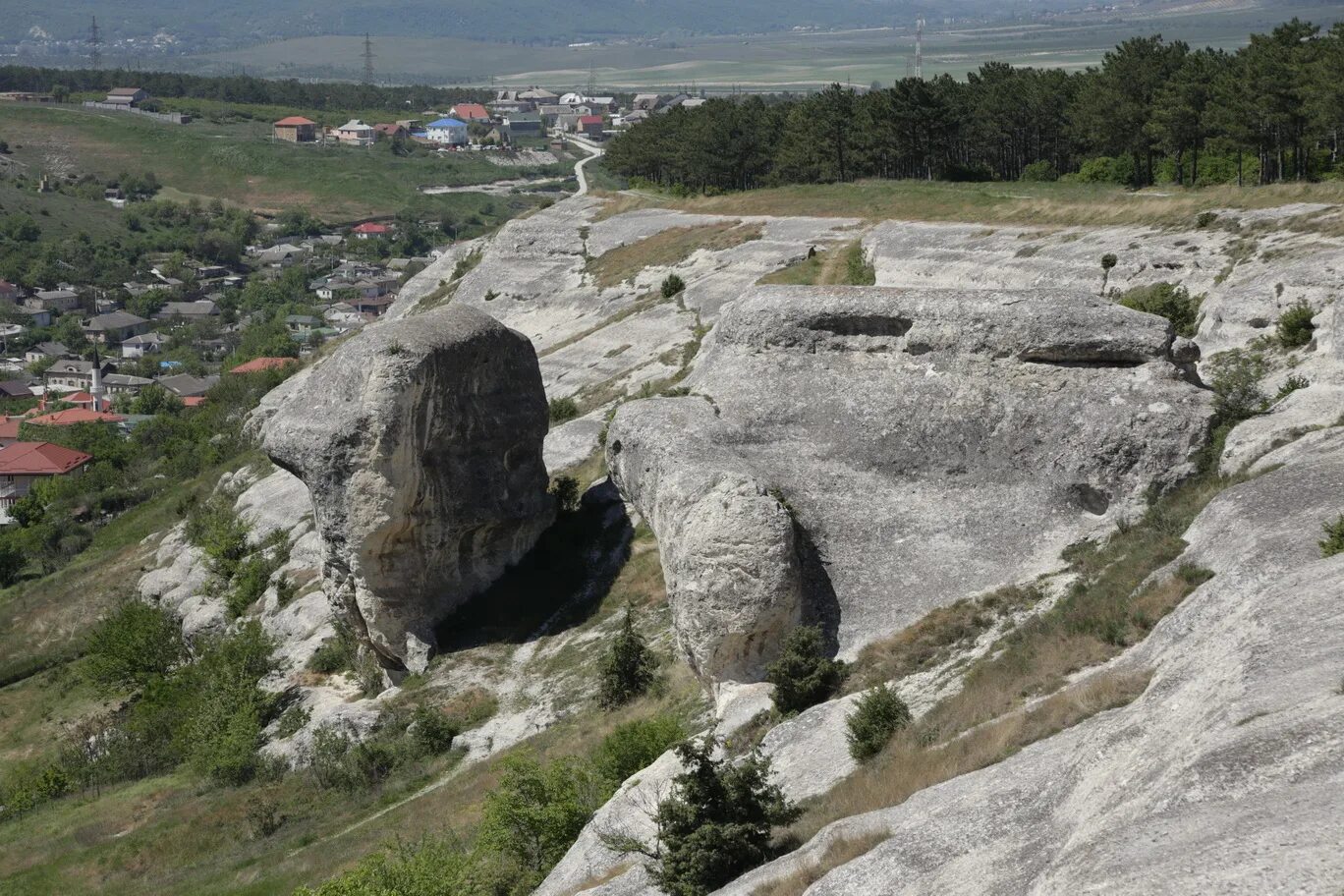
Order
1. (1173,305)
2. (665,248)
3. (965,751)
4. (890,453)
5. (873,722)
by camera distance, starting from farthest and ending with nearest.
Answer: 1. (665,248)
2. (1173,305)
3. (890,453)
4. (873,722)
5. (965,751)

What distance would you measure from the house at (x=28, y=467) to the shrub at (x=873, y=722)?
92766mm

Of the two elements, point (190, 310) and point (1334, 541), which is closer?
point (1334, 541)

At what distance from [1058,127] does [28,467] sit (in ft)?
250

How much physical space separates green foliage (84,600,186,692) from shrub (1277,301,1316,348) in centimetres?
3562

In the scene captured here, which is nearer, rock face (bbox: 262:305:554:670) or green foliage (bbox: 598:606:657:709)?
green foliage (bbox: 598:606:657:709)

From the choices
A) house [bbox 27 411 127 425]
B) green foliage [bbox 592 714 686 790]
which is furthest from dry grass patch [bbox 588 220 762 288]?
house [bbox 27 411 127 425]

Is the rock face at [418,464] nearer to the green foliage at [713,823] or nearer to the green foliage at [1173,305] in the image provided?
the green foliage at [1173,305]

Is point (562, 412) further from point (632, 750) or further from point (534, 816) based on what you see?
point (534, 816)

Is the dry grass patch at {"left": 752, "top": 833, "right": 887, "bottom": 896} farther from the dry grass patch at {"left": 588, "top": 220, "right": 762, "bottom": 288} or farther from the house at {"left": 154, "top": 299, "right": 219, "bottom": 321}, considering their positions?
the house at {"left": 154, "top": 299, "right": 219, "bottom": 321}

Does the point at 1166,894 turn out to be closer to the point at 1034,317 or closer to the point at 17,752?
the point at 1034,317

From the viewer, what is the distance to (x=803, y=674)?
26719 mm

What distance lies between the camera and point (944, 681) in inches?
992

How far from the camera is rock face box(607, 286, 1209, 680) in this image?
28156mm

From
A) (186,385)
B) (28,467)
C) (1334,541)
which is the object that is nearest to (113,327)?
(186,385)
